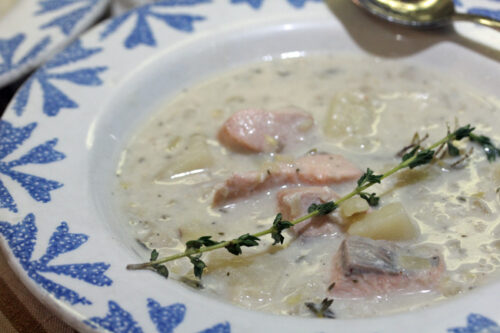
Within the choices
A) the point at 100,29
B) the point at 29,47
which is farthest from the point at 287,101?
the point at 29,47

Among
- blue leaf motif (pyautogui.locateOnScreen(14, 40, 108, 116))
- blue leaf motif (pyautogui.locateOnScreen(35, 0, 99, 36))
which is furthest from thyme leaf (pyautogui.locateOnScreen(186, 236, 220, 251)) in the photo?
blue leaf motif (pyautogui.locateOnScreen(35, 0, 99, 36))

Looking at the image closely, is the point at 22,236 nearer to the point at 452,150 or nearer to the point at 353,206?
the point at 353,206

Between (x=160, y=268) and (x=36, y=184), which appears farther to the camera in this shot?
(x=36, y=184)

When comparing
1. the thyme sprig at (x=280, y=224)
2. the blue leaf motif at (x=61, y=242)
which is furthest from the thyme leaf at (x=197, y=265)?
the blue leaf motif at (x=61, y=242)

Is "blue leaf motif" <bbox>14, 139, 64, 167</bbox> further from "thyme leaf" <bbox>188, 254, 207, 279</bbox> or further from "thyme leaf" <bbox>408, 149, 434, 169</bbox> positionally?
"thyme leaf" <bbox>408, 149, 434, 169</bbox>

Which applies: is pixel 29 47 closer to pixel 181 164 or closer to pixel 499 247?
pixel 181 164

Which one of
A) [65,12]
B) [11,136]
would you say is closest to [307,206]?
[11,136]
